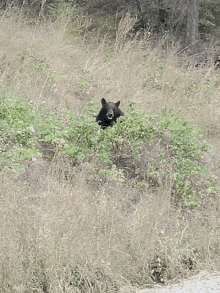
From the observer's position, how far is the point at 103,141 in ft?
23.0

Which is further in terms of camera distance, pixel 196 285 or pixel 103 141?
pixel 103 141

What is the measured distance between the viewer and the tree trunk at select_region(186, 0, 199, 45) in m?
13.3

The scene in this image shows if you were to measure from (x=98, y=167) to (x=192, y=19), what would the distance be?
8508mm

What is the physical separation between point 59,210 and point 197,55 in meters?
9.99

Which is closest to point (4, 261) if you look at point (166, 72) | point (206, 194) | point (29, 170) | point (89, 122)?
point (29, 170)

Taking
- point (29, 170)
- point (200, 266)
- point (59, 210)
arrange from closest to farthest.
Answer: point (59, 210)
point (200, 266)
point (29, 170)

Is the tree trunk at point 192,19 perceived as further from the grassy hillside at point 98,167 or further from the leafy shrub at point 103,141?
the leafy shrub at point 103,141

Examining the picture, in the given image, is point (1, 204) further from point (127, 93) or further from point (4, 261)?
point (127, 93)

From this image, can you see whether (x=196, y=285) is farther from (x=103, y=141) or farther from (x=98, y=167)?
(x=103, y=141)

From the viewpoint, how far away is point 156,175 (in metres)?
6.89

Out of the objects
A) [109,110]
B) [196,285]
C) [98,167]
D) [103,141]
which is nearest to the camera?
[196,285]

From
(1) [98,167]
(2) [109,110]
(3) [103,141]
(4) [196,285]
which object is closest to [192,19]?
(2) [109,110]

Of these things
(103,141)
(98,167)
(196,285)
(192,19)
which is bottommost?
(98,167)

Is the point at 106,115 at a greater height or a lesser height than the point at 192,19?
lesser
